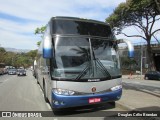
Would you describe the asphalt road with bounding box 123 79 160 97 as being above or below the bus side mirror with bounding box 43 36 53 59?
below

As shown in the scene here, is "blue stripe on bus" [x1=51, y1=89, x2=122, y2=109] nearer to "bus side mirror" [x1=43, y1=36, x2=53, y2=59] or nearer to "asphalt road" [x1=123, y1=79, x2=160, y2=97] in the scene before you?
"bus side mirror" [x1=43, y1=36, x2=53, y2=59]

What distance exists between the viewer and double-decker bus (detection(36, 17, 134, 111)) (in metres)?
8.93

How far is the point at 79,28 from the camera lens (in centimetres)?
992

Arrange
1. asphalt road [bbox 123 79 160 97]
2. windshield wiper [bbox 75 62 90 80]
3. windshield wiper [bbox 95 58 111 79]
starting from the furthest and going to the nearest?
asphalt road [bbox 123 79 160 97] < windshield wiper [bbox 95 58 111 79] < windshield wiper [bbox 75 62 90 80]

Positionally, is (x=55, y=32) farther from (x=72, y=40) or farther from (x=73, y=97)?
(x=73, y=97)

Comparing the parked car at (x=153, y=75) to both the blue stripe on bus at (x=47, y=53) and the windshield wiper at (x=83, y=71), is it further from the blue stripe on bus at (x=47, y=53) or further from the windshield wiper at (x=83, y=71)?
the blue stripe on bus at (x=47, y=53)

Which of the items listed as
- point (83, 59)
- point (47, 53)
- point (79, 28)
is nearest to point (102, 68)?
point (83, 59)

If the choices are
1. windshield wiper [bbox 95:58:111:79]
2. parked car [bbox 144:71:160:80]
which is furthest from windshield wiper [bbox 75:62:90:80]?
parked car [bbox 144:71:160:80]

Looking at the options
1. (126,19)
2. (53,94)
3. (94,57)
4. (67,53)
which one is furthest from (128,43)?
Answer: (126,19)

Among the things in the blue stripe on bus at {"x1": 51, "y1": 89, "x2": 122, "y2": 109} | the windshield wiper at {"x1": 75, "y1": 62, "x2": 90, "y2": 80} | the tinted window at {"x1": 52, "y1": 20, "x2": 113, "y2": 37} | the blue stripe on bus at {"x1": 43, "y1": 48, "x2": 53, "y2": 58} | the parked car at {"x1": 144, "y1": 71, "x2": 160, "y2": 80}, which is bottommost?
the parked car at {"x1": 144, "y1": 71, "x2": 160, "y2": 80}

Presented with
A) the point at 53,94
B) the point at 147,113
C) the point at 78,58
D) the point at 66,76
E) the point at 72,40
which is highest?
the point at 72,40

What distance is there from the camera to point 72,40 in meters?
9.55

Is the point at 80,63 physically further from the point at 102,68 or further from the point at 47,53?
the point at 47,53

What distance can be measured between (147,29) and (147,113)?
41036mm
